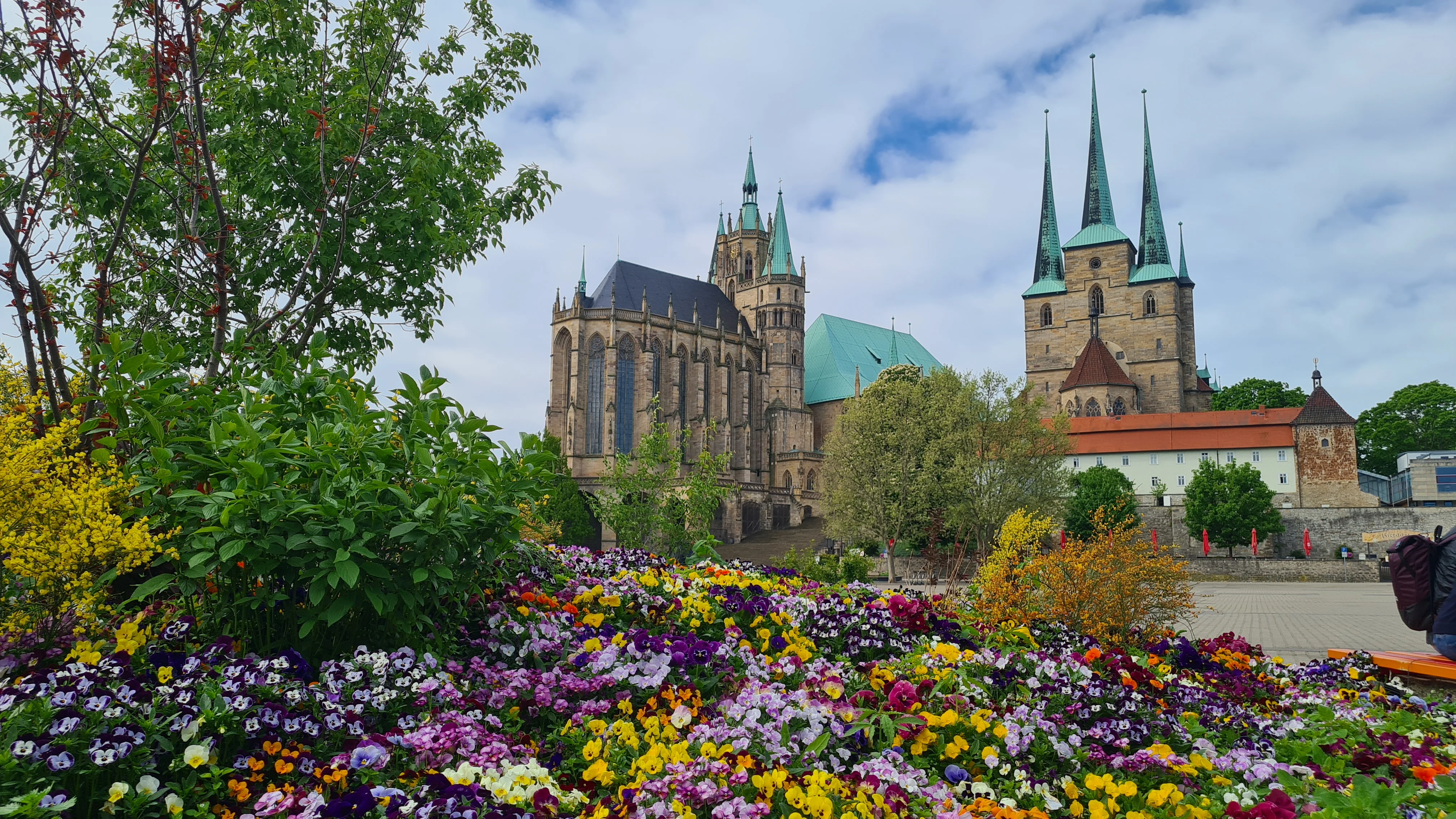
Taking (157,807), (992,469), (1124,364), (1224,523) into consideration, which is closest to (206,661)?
(157,807)

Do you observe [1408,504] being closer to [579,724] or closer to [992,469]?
[992,469]

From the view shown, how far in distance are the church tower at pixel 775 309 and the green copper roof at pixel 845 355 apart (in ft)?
7.95

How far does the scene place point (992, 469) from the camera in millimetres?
32656

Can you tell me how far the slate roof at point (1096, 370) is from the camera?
64438 mm

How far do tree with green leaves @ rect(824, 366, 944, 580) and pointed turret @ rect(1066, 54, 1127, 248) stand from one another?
151ft

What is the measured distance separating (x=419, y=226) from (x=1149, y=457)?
56.1m

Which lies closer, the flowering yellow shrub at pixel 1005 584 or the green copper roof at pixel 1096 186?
the flowering yellow shrub at pixel 1005 584

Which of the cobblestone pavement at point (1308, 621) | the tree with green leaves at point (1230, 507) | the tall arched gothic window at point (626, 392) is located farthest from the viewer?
the tall arched gothic window at point (626, 392)

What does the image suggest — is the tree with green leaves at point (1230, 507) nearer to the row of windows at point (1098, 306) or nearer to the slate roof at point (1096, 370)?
the slate roof at point (1096, 370)

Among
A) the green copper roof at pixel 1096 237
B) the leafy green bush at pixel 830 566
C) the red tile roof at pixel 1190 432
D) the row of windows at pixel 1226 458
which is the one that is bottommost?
the leafy green bush at pixel 830 566

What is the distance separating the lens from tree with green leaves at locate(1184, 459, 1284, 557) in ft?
146

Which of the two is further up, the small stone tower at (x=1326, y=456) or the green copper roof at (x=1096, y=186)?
the green copper roof at (x=1096, y=186)

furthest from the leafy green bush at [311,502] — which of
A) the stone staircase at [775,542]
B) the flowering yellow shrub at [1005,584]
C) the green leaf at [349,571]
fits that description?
the stone staircase at [775,542]

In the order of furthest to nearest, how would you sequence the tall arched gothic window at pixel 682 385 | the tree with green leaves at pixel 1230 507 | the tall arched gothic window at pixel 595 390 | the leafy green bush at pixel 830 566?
the tall arched gothic window at pixel 682 385 → the tall arched gothic window at pixel 595 390 → the tree with green leaves at pixel 1230 507 → the leafy green bush at pixel 830 566
